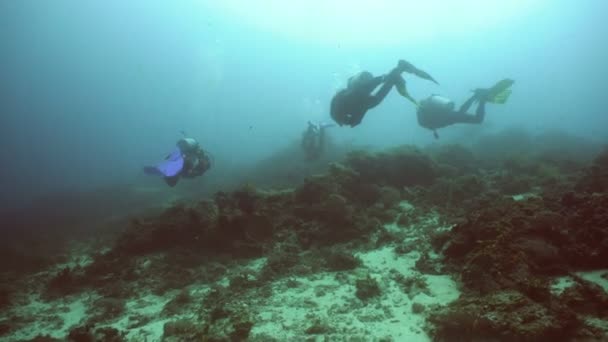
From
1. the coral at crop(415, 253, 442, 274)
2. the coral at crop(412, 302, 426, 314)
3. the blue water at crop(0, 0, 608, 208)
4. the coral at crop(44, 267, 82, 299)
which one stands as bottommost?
the coral at crop(412, 302, 426, 314)

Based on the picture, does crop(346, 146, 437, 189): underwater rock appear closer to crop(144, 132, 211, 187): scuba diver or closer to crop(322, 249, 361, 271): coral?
crop(322, 249, 361, 271): coral

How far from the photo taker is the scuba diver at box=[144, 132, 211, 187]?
8.98 metres

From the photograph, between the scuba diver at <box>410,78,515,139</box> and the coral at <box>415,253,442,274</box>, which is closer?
the coral at <box>415,253,442,274</box>

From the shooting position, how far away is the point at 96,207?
23031mm

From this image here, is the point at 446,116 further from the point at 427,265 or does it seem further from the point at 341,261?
the point at 341,261

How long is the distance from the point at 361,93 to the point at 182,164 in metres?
5.14

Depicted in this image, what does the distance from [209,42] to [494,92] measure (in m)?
211

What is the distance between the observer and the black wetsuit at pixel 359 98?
8.32 m

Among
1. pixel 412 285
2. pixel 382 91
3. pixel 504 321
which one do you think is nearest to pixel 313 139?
pixel 382 91

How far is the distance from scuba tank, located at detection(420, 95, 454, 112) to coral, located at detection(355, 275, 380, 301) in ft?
24.8

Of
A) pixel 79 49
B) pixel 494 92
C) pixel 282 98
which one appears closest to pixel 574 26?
pixel 282 98

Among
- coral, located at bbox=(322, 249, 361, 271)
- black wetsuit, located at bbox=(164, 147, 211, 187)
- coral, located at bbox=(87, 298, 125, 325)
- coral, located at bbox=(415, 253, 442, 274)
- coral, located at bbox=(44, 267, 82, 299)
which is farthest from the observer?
black wetsuit, located at bbox=(164, 147, 211, 187)

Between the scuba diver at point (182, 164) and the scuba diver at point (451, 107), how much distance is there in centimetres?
726

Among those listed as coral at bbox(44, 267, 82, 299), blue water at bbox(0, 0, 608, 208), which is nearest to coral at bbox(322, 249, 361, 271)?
coral at bbox(44, 267, 82, 299)
